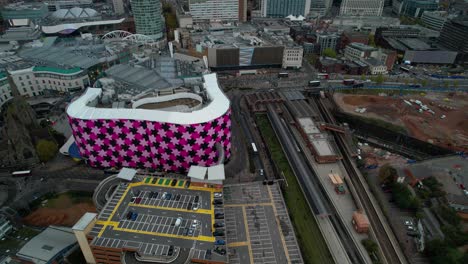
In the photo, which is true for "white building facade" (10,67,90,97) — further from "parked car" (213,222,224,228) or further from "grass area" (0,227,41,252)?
"parked car" (213,222,224,228)

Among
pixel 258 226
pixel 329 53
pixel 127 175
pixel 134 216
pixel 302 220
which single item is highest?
pixel 329 53

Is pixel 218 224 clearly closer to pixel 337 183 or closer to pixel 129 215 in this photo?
pixel 129 215

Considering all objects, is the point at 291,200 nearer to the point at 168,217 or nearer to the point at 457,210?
the point at 168,217

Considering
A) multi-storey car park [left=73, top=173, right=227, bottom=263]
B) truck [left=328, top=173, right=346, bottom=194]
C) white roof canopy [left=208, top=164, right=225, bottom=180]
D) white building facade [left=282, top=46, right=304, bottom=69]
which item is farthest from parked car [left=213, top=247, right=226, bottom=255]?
white building facade [left=282, top=46, right=304, bottom=69]

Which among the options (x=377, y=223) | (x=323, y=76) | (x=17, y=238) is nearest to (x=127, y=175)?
(x=17, y=238)

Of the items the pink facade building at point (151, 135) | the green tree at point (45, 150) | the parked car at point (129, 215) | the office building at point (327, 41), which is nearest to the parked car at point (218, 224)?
the parked car at point (129, 215)

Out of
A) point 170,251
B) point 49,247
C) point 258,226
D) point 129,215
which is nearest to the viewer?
point 170,251
